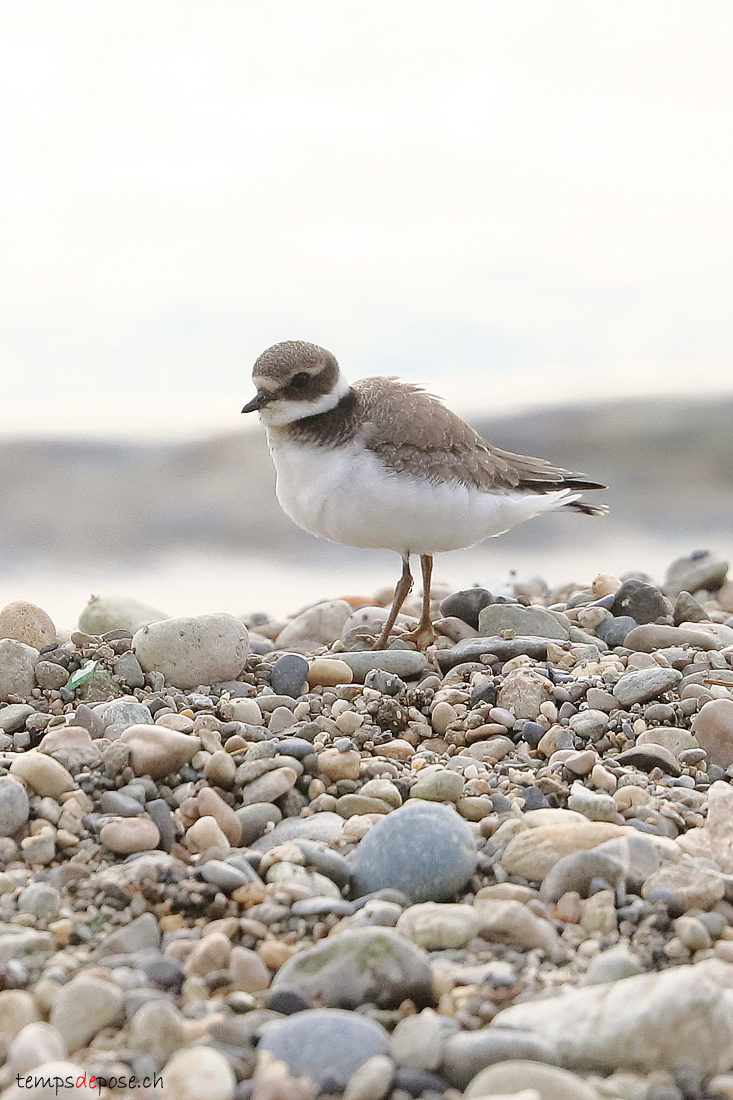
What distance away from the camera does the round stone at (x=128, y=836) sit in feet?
9.20

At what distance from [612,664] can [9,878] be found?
2.53 m

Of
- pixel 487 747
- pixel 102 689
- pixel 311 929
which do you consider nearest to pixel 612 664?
pixel 487 747

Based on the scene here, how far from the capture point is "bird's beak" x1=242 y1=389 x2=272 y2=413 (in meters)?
4.67

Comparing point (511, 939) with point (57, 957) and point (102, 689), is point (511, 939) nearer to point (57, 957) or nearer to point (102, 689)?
point (57, 957)

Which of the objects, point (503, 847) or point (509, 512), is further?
point (509, 512)

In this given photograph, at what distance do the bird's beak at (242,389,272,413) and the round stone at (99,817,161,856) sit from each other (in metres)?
2.22

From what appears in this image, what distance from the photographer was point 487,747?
3.58 m

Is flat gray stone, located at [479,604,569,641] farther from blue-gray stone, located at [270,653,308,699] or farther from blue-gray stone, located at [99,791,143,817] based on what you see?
blue-gray stone, located at [99,791,143,817]

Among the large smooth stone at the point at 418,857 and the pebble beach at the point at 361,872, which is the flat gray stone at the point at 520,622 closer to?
the pebble beach at the point at 361,872

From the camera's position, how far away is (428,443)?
192 inches

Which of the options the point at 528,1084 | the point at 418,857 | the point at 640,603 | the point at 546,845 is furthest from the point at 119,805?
the point at 640,603

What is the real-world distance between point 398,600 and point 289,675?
102cm

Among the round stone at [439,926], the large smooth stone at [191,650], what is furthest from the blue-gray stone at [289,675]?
the round stone at [439,926]

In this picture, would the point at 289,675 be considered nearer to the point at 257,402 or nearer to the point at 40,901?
the point at 257,402
